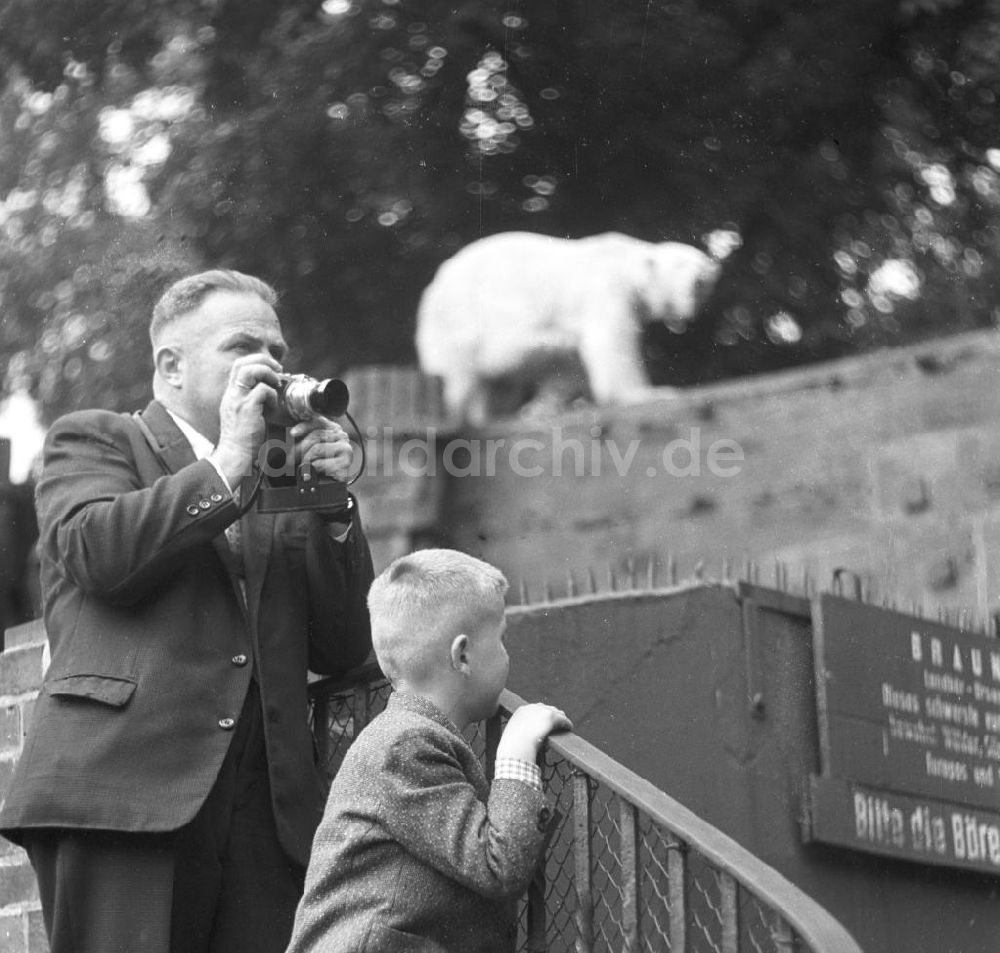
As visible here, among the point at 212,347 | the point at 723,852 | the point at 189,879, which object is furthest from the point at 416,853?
the point at 212,347

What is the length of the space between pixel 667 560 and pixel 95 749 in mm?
1849

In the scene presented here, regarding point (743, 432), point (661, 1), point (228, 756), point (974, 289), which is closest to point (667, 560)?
point (743, 432)

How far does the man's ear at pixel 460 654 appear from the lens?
209 centimetres

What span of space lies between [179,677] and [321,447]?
392 mm

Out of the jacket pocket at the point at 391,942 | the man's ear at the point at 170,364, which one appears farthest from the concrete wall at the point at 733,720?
the jacket pocket at the point at 391,942

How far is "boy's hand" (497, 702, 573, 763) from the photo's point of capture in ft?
6.69

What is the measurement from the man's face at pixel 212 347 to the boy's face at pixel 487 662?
2.38ft

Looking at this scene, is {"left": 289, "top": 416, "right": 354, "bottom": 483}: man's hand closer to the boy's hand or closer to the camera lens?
the camera lens

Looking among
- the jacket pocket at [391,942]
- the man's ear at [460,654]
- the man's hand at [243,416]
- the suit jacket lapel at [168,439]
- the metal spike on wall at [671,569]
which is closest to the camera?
the jacket pocket at [391,942]

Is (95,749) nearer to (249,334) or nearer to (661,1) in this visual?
(249,334)

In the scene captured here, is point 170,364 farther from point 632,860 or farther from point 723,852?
point 723,852

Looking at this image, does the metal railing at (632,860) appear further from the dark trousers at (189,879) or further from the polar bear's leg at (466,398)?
the polar bear's leg at (466,398)

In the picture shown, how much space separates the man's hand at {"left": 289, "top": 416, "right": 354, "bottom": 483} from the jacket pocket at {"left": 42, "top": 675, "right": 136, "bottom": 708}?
1.32 ft

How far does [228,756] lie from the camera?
235 cm
